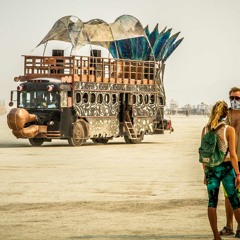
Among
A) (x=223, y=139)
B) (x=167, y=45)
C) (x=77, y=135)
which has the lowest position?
(x=77, y=135)

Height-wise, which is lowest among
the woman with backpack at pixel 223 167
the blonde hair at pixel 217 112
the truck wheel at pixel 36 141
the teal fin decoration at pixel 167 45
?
the truck wheel at pixel 36 141

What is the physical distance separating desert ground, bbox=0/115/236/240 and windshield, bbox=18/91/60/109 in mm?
9053

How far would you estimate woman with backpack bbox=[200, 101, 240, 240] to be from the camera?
1233 centimetres

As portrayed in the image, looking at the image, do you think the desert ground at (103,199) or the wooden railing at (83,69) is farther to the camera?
the wooden railing at (83,69)

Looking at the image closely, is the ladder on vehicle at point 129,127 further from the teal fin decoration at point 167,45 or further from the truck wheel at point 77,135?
the teal fin decoration at point 167,45

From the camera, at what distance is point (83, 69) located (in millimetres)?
40719

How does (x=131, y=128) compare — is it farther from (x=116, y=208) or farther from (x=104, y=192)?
(x=116, y=208)

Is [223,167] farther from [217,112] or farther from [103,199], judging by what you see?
[103,199]

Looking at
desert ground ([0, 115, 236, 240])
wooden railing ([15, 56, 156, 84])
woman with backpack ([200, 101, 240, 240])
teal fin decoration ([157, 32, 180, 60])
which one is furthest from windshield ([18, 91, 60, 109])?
woman with backpack ([200, 101, 240, 240])

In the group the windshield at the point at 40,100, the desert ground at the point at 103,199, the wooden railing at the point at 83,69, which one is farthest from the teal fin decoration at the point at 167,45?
the desert ground at the point at 103,199

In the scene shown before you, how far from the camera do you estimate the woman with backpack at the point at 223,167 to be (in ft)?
40.4

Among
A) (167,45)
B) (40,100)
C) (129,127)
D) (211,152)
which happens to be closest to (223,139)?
(211,152)

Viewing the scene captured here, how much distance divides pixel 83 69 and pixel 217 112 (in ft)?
93.7

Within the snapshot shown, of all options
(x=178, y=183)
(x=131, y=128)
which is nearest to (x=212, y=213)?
(x=178, y=183)
